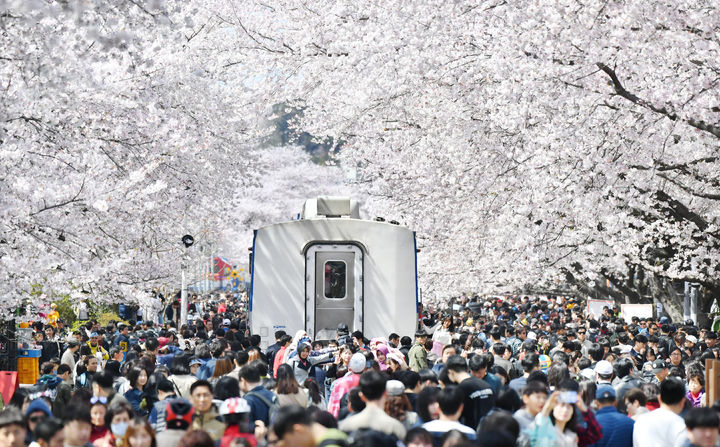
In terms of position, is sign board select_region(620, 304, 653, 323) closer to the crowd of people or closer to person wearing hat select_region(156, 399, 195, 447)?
the crowd of people

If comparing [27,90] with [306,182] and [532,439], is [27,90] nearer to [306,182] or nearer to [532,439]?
[532,439]

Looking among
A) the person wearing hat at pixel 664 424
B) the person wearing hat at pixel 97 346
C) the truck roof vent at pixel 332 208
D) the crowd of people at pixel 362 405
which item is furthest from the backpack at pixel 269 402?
the truck roof vent at pixel 332 208

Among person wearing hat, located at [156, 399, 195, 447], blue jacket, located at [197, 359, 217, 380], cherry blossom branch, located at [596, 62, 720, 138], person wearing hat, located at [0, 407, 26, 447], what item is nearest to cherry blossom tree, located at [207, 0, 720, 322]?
cherry blossom branch, located at [596, 62, 720, 138]

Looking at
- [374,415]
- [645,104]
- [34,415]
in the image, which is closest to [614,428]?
[374,415]

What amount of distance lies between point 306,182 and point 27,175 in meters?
65.2

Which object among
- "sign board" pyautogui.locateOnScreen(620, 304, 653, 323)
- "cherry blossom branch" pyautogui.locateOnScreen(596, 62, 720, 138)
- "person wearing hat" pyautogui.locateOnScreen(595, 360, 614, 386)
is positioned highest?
"cherry blossom branch" pyautogui.locateOnScreen(596, 62, 720, 138)

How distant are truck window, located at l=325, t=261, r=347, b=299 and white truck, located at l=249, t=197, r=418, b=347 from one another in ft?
2.53

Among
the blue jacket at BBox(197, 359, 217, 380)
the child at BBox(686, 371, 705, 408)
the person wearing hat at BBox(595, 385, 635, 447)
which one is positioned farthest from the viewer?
the blue jacket at BBox(197, 359, 217, 380)

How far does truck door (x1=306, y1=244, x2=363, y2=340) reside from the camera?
17.7 m

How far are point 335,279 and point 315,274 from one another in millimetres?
991

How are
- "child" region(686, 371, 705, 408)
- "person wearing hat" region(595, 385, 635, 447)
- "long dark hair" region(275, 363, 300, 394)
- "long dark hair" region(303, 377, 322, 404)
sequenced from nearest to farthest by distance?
"person wearing hat" region(595, 385, 635, 447) < "long dark hair" region(275, 363, 300, 394) < "long dark hair" region(303, 377, 322, 404) < "child" region(686, 371, 705, 408)

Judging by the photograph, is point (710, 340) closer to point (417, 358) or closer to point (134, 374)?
point (417, 358)

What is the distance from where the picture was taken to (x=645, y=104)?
1345 cm

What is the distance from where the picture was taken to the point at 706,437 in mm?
6684
